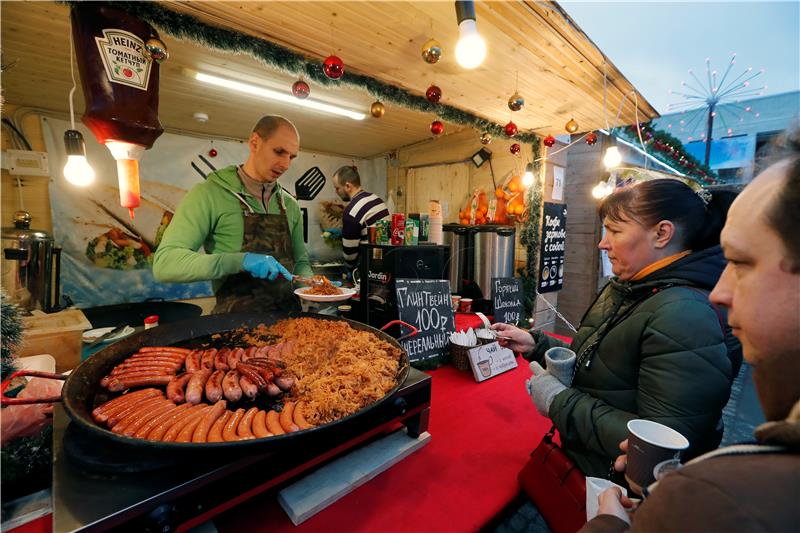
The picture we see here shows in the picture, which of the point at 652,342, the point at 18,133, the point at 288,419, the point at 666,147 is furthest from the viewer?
the point at 666,147

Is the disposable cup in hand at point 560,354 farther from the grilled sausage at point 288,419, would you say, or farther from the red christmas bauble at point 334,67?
the red christmas bauble at point 334,67

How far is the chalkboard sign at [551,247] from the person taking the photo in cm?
467

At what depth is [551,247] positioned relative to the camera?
482 centimetres

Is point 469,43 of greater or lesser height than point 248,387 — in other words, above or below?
above

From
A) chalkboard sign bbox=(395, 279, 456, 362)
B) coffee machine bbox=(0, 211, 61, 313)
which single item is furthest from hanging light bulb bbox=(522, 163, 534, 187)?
coffee machine bbox=(0, 211, 61, 313)

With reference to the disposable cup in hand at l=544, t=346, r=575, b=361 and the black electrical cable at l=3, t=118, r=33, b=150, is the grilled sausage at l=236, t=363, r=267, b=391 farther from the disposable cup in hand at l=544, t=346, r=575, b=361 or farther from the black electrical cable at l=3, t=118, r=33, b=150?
the black electrical cable at l=3, t=118, r=33, b=150

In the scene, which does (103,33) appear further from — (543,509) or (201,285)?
(201,285)

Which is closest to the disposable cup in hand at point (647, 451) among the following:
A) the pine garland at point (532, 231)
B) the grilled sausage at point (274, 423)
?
the grilled sausage at point (274, 423)

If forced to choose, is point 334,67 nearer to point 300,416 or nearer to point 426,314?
point 426,314

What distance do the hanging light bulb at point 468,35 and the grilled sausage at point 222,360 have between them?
1906 mm

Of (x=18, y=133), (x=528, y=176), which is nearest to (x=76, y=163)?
(x=18, y=133)

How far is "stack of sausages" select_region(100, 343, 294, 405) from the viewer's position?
4.51 feet

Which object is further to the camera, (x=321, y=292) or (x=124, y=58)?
(x=321, y=292)

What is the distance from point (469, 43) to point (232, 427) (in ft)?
6.06
